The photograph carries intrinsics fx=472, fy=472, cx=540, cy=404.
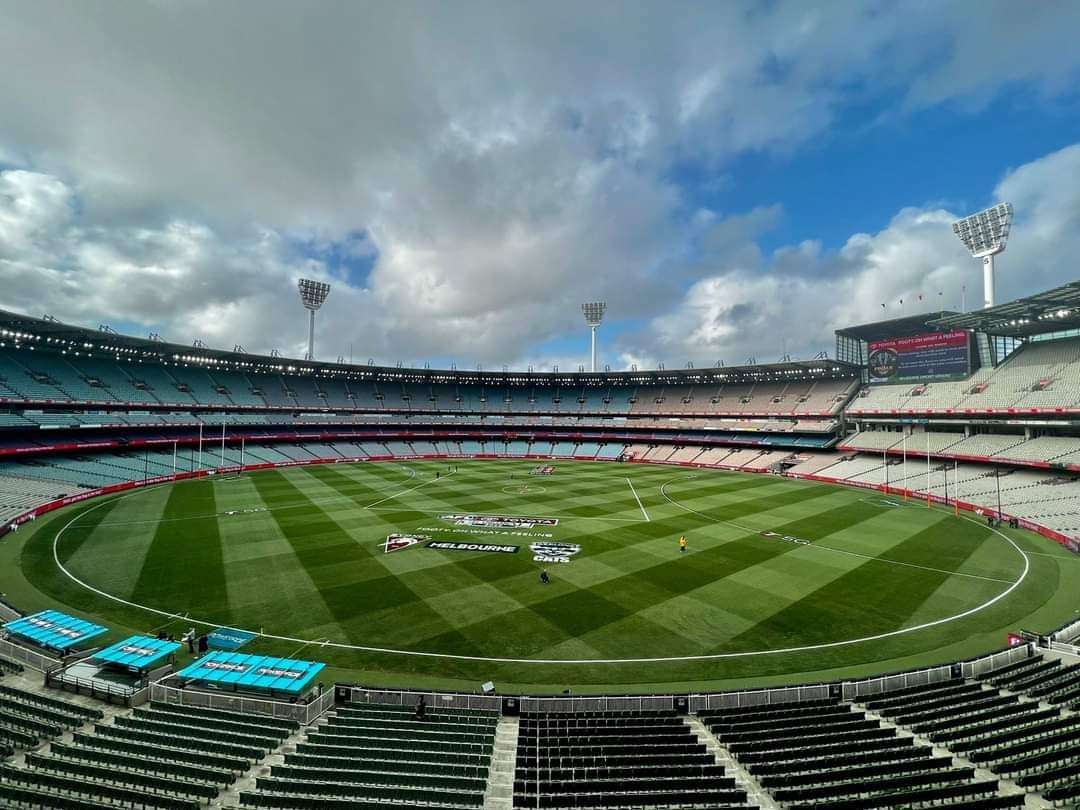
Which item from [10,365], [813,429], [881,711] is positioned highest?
[10,365]

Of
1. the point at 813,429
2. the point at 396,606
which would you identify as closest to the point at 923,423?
the point at 813,429

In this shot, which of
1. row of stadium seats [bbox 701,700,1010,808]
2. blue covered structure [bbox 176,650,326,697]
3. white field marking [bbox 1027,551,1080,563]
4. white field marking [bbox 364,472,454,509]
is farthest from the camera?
white field marking [bbox 364,472,454,509]

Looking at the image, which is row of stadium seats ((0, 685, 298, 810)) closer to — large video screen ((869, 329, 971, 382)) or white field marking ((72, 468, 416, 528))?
white field marking ((72, 468, 416, 528))

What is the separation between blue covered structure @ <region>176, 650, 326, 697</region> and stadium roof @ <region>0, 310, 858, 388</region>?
62.4m

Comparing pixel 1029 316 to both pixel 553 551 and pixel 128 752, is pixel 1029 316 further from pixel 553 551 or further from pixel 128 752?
pixel 128 752

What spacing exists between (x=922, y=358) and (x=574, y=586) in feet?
255

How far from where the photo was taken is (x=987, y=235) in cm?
6662

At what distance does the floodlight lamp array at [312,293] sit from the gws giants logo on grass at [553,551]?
89.2 metres

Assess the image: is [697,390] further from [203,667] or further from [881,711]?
[203,667]

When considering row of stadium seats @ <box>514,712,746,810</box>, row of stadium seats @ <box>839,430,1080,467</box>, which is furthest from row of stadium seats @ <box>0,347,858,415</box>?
row of stadium seats @ <box>514,712,746,810</box>

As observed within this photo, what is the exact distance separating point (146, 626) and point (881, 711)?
30797 mm

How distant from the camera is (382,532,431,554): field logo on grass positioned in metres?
34.4

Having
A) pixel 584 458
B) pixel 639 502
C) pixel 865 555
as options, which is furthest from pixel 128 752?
pixel 584 458

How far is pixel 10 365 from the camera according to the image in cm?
6341
